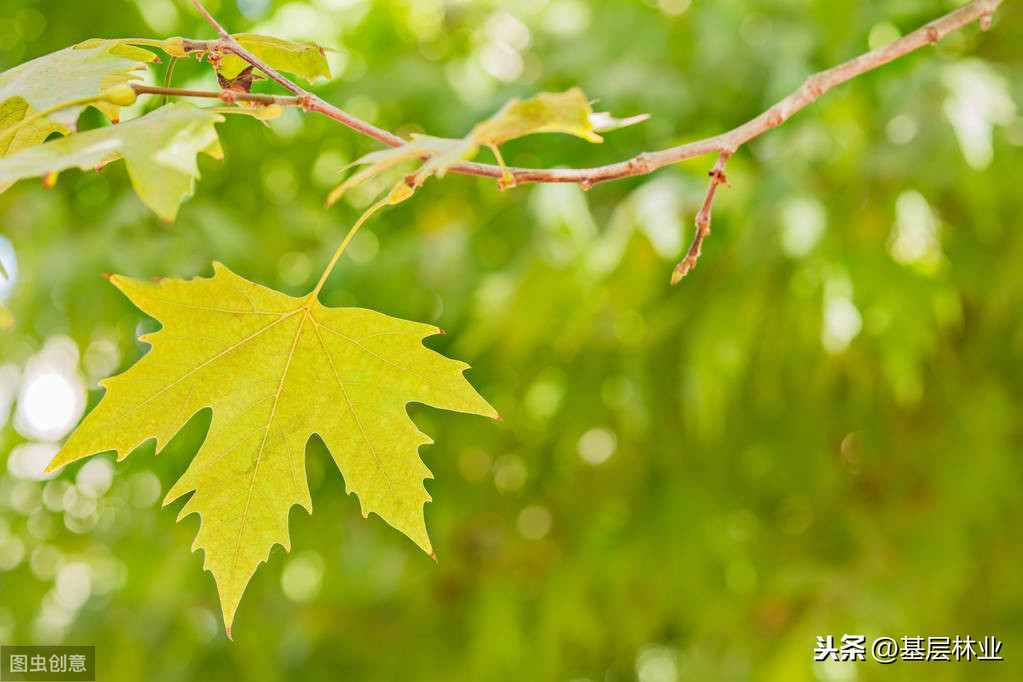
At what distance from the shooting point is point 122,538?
1.86 meters

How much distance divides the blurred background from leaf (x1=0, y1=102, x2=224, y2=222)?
2.92 feet

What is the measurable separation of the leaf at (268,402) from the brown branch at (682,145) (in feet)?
0.36

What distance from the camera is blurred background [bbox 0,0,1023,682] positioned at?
4.33 ft

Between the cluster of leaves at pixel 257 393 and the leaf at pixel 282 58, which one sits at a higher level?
the leaf at pixel 282 58

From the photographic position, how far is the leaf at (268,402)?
471 mm

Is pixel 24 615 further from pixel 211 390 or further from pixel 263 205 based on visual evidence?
pixel 211 390

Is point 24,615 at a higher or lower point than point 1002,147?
lower

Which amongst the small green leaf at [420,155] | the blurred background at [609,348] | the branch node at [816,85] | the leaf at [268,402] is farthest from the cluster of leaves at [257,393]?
the blurred background at [609,348]

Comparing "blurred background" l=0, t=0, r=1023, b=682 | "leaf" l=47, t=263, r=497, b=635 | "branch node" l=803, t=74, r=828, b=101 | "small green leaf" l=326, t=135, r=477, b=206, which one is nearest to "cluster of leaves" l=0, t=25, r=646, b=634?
"leaf" l=47, t=263, r=497, b=635

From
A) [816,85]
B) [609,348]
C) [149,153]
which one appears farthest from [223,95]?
[609,348]

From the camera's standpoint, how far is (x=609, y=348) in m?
1.52

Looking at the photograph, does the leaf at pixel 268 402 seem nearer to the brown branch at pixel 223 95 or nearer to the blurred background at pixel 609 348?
the brown branch at pixel 223 95

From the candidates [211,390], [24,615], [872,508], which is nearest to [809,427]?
[872,508]

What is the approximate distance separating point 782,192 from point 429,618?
1152mm
